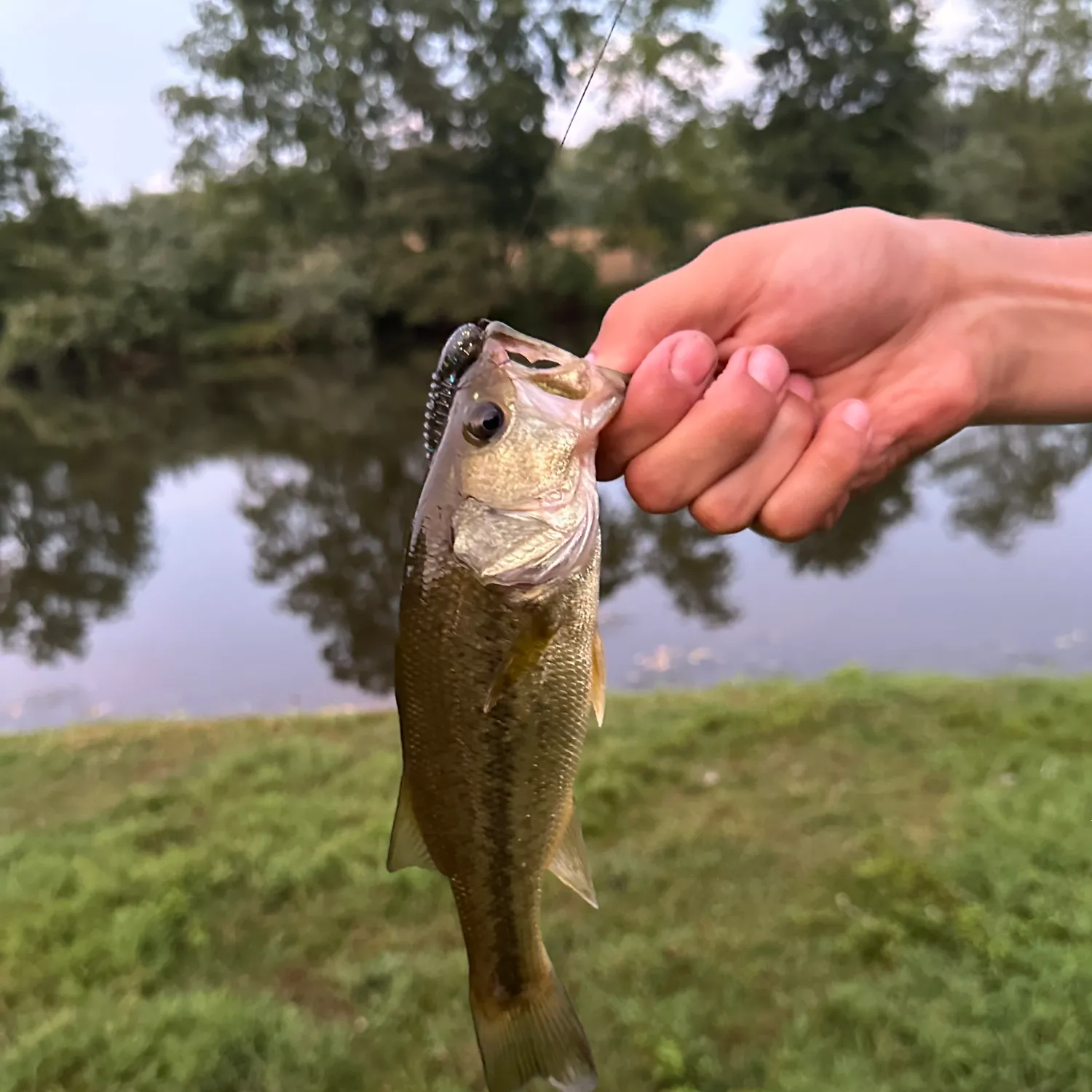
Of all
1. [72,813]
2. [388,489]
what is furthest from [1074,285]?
[388,489]

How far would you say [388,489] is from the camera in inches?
591

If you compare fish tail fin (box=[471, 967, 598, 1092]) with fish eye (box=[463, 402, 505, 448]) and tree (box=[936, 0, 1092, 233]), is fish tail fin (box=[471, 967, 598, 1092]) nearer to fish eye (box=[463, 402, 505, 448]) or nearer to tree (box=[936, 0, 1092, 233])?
fish eye (box=[463, 402, 505, 448])

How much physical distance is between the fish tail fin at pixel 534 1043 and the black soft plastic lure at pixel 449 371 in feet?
3.93

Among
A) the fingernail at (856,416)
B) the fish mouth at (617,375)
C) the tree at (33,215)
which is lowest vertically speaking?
the fingernail at (856,416)

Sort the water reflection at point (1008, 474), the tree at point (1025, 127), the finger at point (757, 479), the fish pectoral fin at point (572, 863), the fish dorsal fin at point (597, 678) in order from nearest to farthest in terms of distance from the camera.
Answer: the fish dorsal fin at point (597, 678)
the fish pectoral fin at point (572, 863)
the finger at point (757, 479)
the water reflection at point (1008, 474)
the tree at point (1025, 127)

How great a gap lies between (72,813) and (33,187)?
40196mm

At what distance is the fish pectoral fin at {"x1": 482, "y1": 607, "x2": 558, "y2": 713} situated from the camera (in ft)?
5.97

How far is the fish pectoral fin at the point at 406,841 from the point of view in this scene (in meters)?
1.94

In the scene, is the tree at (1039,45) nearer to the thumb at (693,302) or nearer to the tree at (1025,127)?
the tree at (1025,127)

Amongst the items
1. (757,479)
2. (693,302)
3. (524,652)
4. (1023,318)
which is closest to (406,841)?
(524,652)

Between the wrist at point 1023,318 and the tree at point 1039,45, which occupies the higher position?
the tree at point 1039,45

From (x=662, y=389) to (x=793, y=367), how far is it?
537 mm

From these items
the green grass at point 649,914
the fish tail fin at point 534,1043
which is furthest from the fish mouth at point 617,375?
the green grass at point 649,914

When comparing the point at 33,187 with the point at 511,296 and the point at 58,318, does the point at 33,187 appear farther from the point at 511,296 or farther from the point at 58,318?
the point at 511,296
